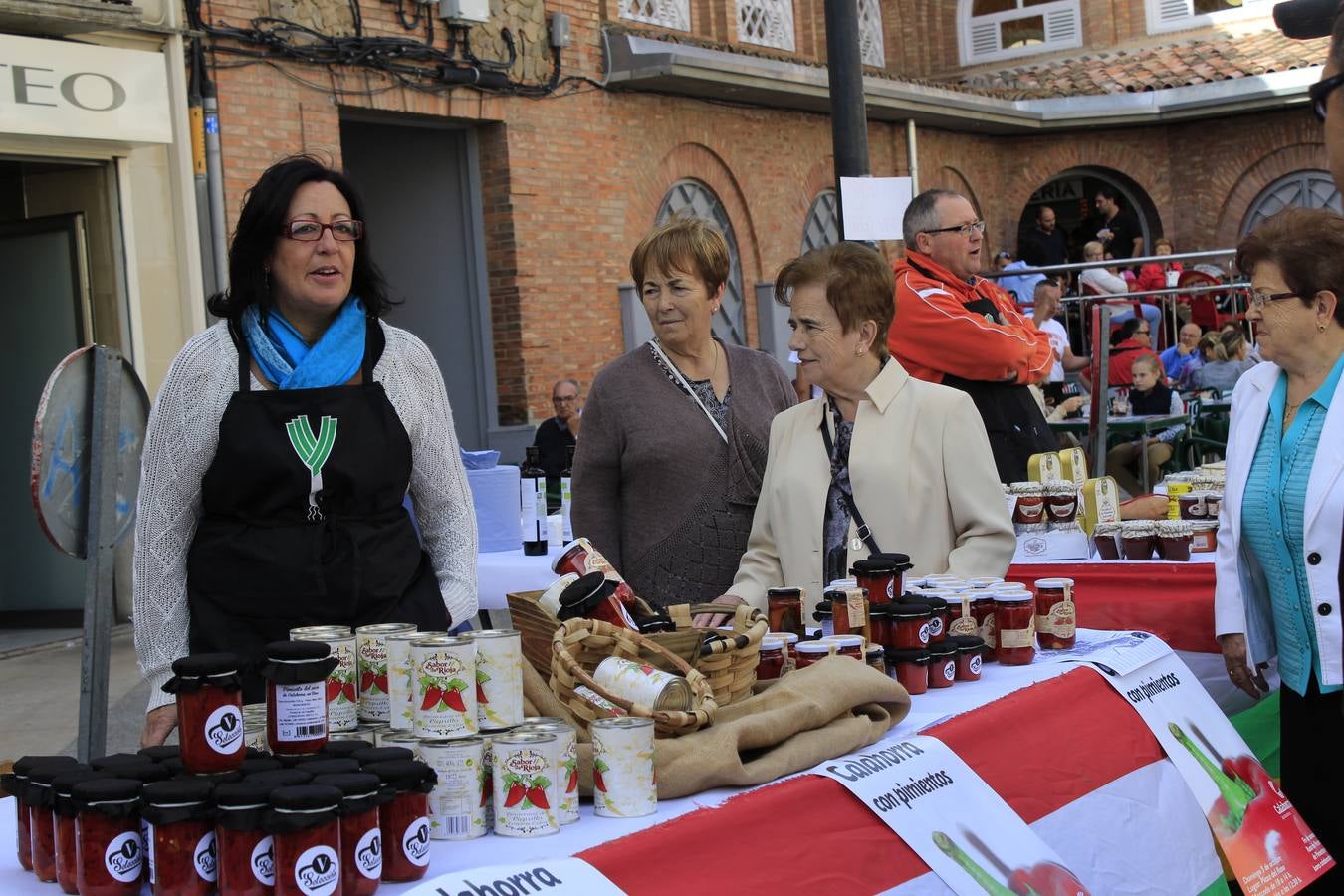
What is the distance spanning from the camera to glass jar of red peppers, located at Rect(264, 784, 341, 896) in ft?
7.16

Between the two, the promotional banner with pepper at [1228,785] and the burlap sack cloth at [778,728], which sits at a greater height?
the burlap sack cloth at [778,728]

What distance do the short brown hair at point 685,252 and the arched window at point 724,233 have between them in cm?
1201

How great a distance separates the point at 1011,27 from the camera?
2434cm

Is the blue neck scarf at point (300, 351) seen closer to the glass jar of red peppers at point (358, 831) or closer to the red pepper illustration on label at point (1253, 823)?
the glass jar of red peppers at point (358, 831)

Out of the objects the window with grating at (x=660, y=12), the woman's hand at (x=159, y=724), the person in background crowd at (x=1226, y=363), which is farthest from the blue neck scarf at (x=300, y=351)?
the window with grating at (x=660, y=12)

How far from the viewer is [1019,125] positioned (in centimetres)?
2236

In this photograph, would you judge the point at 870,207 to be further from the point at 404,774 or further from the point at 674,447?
the point at 404,774

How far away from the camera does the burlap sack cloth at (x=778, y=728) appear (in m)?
2.70

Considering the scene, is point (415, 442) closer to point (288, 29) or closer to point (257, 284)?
point (257, 284)

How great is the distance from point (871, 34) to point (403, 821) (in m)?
20.0

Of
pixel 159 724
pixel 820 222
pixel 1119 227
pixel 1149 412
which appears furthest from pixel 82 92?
pixel 1119 227

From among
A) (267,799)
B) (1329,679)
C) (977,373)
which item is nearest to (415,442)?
(267,799)

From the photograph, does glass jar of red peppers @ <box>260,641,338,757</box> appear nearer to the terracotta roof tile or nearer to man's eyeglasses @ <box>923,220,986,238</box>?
man's eyeglasses @ <box>923,220,986,238</box>

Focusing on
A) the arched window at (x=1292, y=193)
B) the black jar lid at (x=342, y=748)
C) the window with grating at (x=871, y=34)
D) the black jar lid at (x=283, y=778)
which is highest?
the window with grating at (x=871, y=34)
